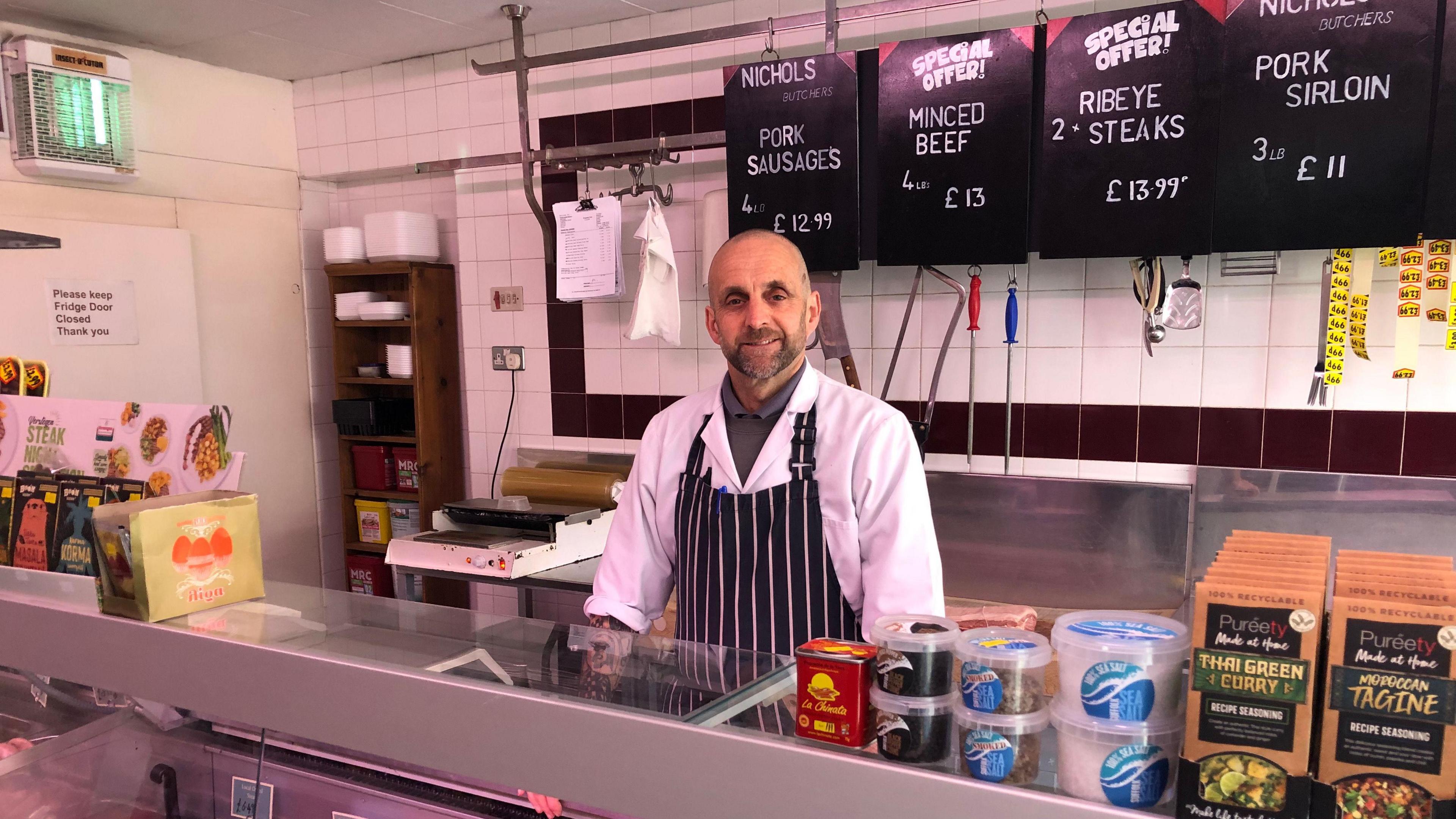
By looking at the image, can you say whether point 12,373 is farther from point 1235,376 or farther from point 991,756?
point 1235,376

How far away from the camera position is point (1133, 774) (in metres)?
0.87

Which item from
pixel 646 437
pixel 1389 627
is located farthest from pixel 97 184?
pixel 1389 627

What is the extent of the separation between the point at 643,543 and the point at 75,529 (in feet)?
3.40

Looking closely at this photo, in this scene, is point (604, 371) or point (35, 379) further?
point (604, 371)

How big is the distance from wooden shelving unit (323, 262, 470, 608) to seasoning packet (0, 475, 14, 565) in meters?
2.55

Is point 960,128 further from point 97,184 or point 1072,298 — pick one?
point 97,184

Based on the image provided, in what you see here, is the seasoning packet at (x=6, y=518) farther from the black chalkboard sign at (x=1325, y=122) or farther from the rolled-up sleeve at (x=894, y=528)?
the black chalkboard sign at (x=1325, y=122)

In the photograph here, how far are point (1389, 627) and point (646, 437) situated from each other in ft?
4.78

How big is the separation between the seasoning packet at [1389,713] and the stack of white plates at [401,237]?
4136 mm

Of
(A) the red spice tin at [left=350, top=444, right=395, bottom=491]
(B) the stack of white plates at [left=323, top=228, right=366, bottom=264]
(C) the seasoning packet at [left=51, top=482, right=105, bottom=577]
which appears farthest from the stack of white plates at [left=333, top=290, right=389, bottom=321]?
(C) the seasoning packet at [left=51, top=482, right=105, bottom=577]

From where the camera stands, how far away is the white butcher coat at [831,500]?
176 cm

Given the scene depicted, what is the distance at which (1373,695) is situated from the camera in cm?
79

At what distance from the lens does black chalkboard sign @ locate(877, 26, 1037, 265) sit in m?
2.93

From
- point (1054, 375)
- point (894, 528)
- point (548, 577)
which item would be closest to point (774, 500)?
point (894, 528)
